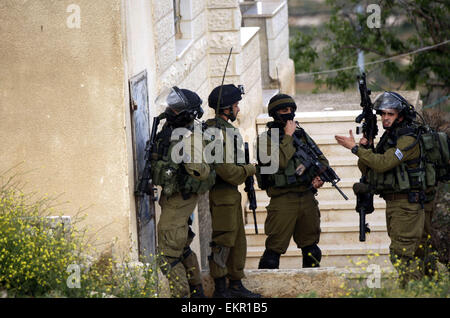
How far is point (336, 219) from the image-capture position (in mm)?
11188

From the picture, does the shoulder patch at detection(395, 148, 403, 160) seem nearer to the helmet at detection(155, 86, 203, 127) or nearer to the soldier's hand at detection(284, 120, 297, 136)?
the soldier's hand at detection(284, 120, 297, 136)

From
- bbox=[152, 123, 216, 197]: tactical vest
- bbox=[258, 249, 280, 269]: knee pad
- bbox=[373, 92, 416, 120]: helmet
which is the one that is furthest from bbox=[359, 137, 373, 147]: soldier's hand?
bbox=[152, 123, 216, 197]: tactical vest

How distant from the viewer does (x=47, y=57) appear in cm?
698

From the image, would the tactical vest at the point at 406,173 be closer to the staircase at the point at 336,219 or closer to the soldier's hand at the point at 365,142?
the soldier's hand at the point at 365,142

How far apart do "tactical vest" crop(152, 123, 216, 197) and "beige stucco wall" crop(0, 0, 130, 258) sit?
0.94 feet

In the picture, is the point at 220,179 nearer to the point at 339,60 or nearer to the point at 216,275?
the point at 216,275

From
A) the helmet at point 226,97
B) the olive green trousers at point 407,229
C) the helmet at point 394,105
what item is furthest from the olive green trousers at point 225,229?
the helmet at point 394,105

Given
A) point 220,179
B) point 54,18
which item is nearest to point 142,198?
point 220,179

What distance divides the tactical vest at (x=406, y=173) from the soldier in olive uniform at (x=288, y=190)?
65cm

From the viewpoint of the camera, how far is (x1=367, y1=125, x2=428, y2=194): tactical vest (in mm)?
7352

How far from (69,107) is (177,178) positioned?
Answer: 113cm

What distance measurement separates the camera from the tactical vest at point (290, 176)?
769 cm


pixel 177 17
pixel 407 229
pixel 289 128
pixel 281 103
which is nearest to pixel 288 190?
pixel 289 128

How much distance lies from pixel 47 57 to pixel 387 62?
12216 mm
